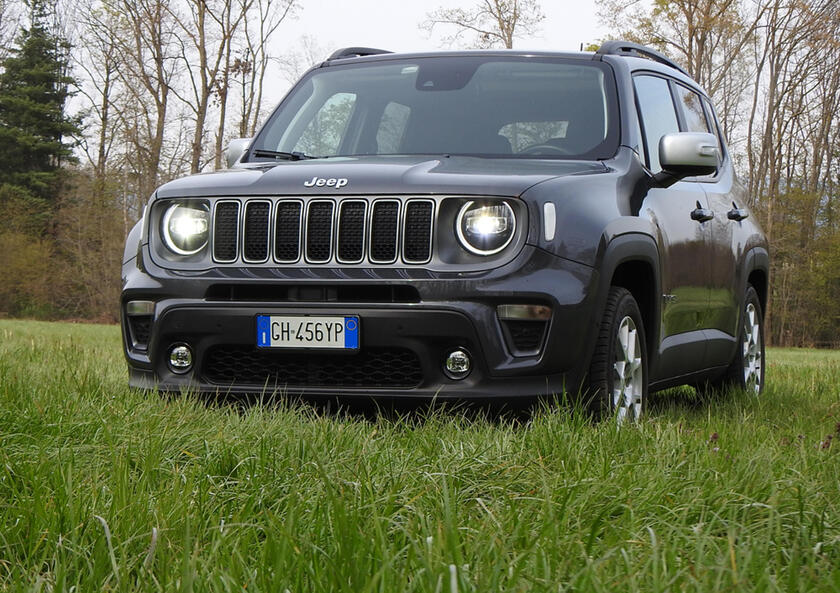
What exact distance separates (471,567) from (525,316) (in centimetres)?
251

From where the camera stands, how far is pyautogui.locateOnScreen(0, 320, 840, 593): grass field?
2.06 m

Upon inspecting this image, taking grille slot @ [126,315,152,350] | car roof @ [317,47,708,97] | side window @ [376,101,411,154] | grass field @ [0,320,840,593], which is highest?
car roof @ [317,47,708,97]

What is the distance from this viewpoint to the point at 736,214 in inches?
278

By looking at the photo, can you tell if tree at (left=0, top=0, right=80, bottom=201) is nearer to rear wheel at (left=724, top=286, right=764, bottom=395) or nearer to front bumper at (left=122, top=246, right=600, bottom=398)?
rear wheel at (left=724, top=286, right=764, bottom=395)

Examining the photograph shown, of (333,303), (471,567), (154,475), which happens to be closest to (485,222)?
(333,303)

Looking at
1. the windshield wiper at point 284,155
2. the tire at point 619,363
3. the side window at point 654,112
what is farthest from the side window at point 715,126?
the windshield wiper at point 284,155

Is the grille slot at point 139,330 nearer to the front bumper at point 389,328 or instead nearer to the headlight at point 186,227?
the front bumper at point 389,328

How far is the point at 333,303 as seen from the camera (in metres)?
4.75

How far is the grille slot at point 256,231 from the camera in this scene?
16.2 feet

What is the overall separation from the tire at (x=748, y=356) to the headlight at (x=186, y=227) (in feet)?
11.2

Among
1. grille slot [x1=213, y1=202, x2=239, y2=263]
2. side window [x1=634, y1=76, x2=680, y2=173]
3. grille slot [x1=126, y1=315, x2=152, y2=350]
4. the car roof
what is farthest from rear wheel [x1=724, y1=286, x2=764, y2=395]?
grille slot [x1=126, y1=315, x2=152, y2=350]

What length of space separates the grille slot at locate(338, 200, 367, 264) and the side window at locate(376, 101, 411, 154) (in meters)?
1.21

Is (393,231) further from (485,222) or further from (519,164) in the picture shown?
(519,164)

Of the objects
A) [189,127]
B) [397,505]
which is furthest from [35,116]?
[397,505]
